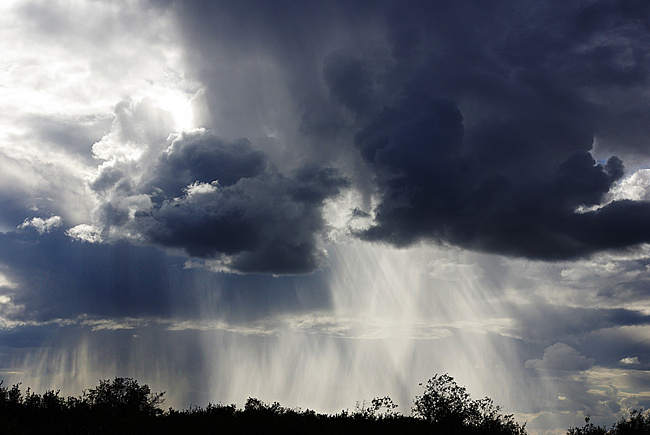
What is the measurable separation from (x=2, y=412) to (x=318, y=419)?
87.1 feet

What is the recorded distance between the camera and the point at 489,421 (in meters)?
53.1

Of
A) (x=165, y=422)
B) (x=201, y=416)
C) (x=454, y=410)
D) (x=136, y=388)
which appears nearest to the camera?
(x=165, y=422)

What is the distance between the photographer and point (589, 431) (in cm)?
4388

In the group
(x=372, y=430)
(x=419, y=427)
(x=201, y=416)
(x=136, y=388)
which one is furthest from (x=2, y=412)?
(x=136, y=388)

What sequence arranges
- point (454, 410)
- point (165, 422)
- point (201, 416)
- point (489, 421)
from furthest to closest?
point (454, 410) → point (489, 421) → point (201, 416) → point (165, 422)

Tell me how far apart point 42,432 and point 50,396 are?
9627 mm

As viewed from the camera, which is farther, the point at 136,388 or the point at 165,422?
the point at 136,388

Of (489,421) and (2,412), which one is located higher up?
(2,412)

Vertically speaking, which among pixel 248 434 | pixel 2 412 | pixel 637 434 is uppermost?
pixel 2 412

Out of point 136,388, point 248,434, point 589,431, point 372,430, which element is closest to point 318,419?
point 372,430

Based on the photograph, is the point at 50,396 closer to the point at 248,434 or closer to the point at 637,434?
the point at 248,434

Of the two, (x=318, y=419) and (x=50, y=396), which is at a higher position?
(x=50, y=396)

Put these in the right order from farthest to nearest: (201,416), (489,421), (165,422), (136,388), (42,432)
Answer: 1. (136,388)
2. (489,421)
3. (201,416)
4. (165,422)
5. (42,432)

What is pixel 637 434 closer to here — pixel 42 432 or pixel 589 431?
pixel 589 431
